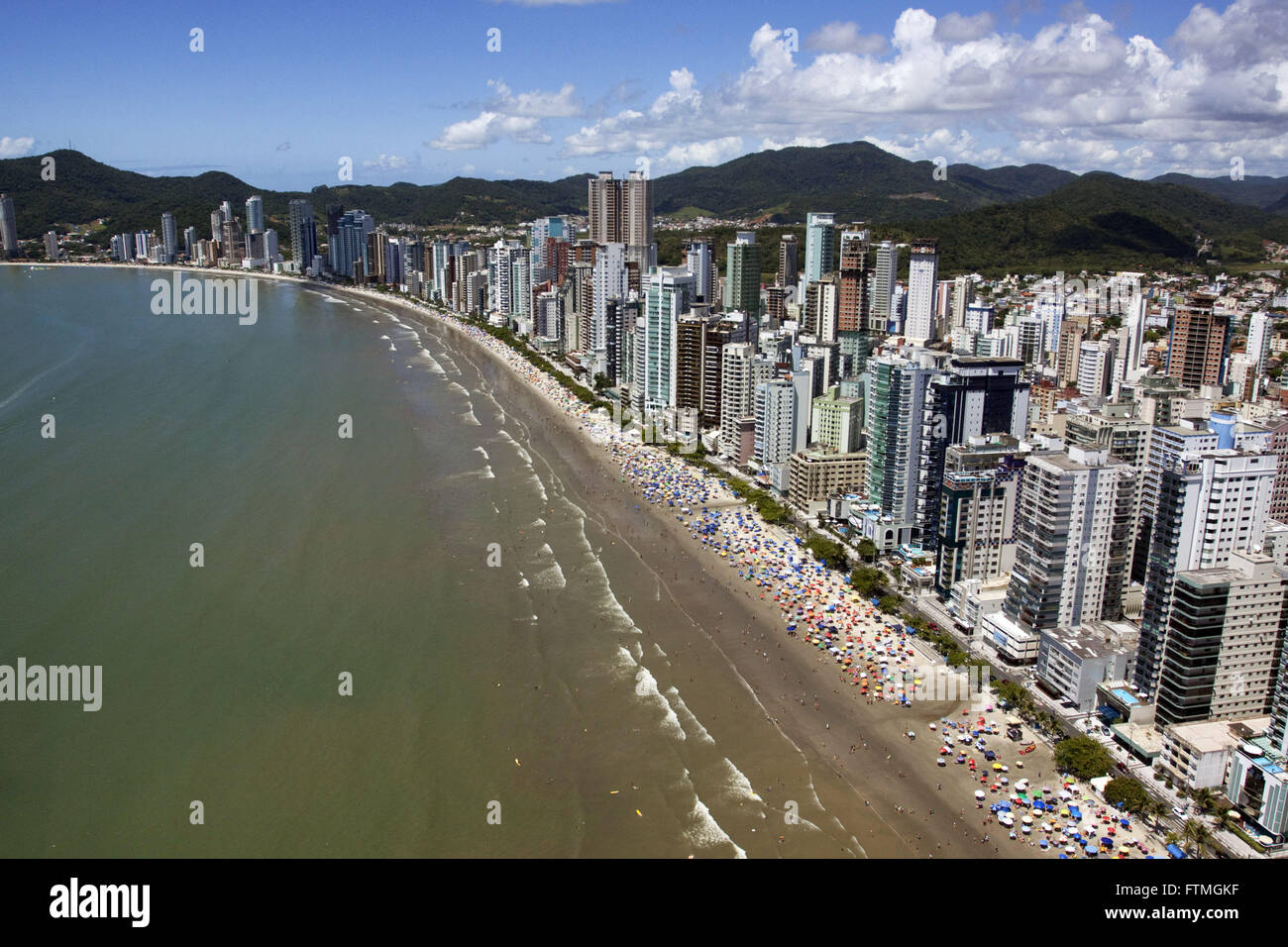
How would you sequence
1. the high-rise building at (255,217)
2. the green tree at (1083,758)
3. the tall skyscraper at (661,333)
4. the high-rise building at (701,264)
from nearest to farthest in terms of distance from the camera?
the green tree at (1083,758) → the tall skyscraper at (661,333) → the high-rise building at (701,264) → the high-rise building at (255,217)

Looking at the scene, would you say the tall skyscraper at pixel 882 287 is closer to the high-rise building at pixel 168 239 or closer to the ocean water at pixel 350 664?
the ocean water at pixel 350 664

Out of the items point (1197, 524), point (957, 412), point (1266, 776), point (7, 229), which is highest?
point (7, 229)

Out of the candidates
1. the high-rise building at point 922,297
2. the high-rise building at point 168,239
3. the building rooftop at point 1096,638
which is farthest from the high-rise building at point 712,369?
the high-rise building at point 168,239

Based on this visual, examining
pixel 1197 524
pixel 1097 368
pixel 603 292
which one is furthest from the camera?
pixel 603 292

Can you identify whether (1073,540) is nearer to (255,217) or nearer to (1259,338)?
(1259,338)

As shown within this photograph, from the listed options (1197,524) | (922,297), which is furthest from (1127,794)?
(922,297)
